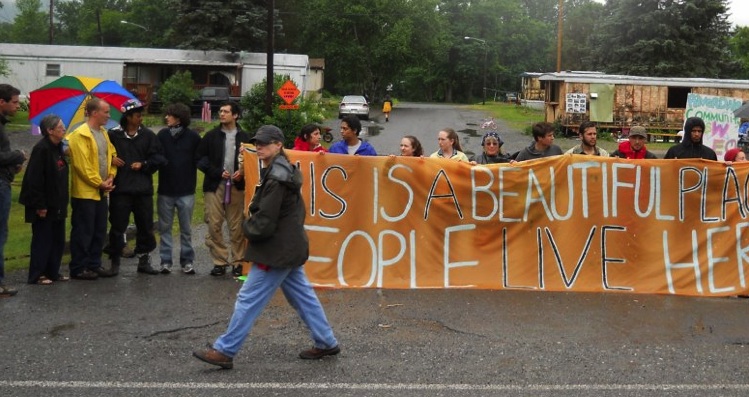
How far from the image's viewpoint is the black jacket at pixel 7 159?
767 cm

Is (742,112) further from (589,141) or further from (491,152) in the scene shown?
(491,152)

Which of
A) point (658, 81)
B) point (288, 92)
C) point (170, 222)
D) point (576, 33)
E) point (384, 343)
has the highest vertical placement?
point (576, 33)

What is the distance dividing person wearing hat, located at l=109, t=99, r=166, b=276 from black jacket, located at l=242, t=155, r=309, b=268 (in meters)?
3.11

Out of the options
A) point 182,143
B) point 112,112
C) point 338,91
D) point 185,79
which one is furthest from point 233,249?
point 338,91

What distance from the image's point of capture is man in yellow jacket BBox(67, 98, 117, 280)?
8.26 metres

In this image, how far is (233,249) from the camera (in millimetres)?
8773

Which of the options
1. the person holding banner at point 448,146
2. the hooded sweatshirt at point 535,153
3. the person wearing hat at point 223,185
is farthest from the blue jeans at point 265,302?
the hooded sweatshirt at point 535,153

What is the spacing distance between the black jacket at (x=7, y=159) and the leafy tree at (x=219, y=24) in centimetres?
5035

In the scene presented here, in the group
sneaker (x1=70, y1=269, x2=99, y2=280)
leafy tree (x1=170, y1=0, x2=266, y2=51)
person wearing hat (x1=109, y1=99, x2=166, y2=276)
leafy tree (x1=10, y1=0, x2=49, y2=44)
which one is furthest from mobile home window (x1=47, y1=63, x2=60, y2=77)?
leafy tree (x1=10, y1=0, x2=49, y2=44)

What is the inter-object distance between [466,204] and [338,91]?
66.8 meters

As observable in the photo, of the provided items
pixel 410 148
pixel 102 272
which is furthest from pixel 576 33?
pixel 102 272

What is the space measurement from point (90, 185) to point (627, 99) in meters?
31.5

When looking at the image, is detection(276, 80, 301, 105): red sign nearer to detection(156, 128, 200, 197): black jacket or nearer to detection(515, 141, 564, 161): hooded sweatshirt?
detection(156, 128, 200, 197): black jacket

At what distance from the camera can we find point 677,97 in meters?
37.4
